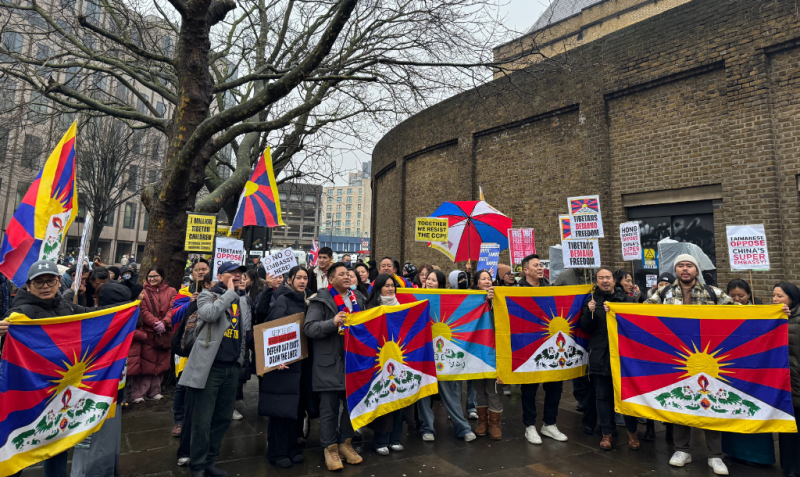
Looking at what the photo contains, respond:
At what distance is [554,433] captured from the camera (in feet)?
16.4

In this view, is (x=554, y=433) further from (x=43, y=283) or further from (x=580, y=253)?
(x=43, y=283)

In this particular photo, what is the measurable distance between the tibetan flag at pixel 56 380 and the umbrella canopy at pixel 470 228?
6013mm

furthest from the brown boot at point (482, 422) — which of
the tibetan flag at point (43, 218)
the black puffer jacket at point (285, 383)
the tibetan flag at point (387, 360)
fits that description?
the tibetan flag at point (43, 218)

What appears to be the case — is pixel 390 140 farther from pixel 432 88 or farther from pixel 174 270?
pixel 174 270

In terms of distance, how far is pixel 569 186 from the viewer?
1162 cm

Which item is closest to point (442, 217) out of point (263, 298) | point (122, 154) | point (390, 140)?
point (263, 298)

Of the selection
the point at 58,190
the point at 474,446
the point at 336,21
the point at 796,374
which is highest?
the point at 336,21

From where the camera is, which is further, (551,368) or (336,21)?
(336,21)

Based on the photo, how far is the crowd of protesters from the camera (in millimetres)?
3789

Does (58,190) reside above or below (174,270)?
above

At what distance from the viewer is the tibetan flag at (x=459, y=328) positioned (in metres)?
5.27

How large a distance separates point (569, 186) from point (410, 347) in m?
8.46

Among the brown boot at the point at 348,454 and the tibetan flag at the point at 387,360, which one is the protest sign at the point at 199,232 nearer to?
the tibetan flag at the point at 387,360

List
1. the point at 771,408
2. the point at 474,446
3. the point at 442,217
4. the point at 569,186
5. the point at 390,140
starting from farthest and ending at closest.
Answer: the point at 390,140 → the point at 569,186 → the point at 442,217 → the point at 474,446 → the point at 771,408
